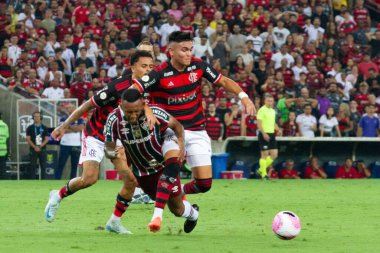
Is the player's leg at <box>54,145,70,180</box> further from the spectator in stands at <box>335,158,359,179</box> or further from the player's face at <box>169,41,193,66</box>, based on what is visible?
the player's face at <box>169,41,193,66</box>

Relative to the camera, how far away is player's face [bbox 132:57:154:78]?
520 inches

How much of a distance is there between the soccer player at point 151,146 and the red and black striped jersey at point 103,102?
5.51 feet

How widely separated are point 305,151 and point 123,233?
1690 cm

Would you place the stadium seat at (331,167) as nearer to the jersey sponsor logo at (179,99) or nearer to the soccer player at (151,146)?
the jersey sponsor logo at (179,99)

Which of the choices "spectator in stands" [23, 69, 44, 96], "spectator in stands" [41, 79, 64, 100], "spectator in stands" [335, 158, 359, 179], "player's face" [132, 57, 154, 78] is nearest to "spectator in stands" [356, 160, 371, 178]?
"spectator in stands" [335, 158, 359, 179]

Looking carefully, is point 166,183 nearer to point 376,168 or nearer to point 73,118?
point 73,118

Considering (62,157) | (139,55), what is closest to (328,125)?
(62,157)

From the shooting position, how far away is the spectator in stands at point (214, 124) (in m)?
26.8

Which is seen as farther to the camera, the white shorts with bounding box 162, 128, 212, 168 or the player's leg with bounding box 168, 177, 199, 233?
the white shorts with bounding box 162, 128, 212, 168

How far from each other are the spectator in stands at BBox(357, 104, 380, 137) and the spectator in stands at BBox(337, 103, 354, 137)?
362 mm

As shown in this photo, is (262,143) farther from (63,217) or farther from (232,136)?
(63,217)

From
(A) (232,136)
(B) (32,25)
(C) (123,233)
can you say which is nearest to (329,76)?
(A) (232,136)

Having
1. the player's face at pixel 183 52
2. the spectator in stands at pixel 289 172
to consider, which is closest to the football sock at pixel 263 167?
the spectator in stands at pixel 289 172

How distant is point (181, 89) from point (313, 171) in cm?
1586
